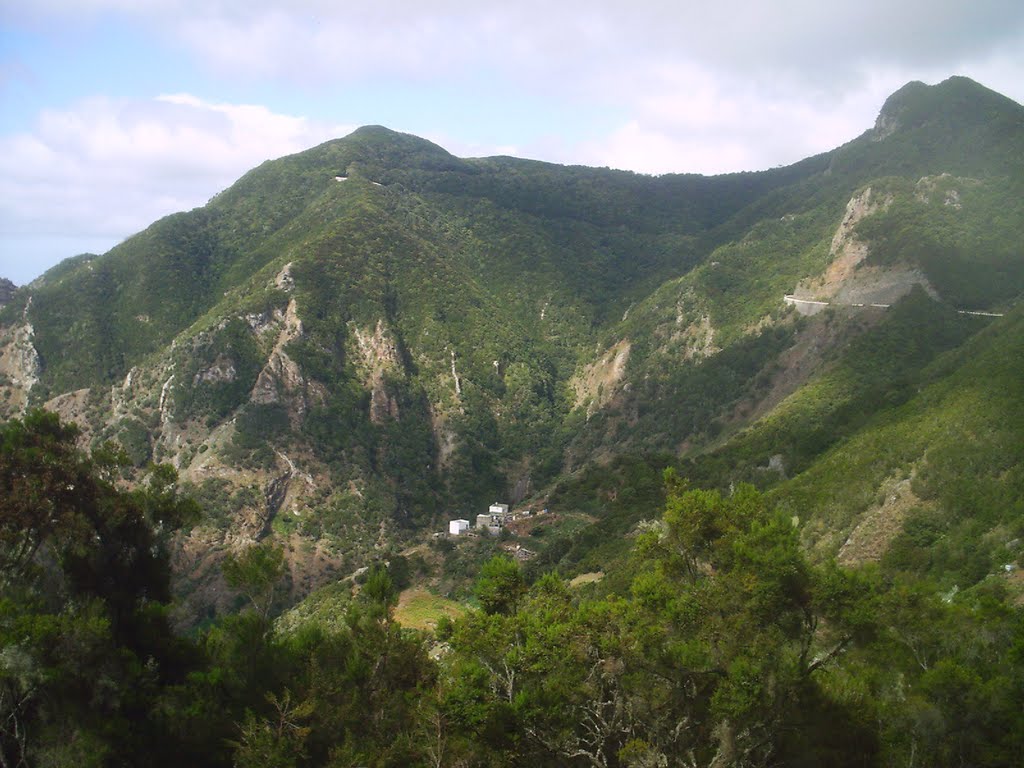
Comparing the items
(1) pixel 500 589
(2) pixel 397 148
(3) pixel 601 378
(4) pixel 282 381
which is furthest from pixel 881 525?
(2) pixel 397 148

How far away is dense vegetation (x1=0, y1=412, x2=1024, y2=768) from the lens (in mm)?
13852

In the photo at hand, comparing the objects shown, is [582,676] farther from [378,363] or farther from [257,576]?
[378,363]

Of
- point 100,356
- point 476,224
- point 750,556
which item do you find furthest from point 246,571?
point 476,224

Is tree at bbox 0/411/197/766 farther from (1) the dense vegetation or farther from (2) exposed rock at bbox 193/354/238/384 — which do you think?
(2) exposed rock at bbox 193/354/238/384

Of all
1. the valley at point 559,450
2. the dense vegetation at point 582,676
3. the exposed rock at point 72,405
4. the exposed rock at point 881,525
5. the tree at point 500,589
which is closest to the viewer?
the dense vegetation at point 582,676

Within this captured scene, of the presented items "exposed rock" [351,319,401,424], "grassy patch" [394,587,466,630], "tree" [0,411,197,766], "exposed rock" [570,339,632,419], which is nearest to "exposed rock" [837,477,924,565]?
"grassy patch" [394,587,466,630]

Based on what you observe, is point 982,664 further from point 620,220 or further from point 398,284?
point 620,220

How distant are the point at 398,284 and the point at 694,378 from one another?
40781 millimetres

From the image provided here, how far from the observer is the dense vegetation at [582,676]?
13.9 meters

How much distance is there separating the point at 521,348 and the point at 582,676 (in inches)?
3384

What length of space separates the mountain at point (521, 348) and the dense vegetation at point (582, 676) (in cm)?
2000

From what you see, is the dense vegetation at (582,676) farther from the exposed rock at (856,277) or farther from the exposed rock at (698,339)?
the exposed rock at (698,339)

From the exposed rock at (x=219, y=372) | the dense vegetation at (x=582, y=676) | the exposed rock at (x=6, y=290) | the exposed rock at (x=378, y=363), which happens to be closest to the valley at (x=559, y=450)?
the dense vegetation at (x=582, y=676)

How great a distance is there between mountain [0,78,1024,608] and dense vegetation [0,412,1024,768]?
20.0 meters
